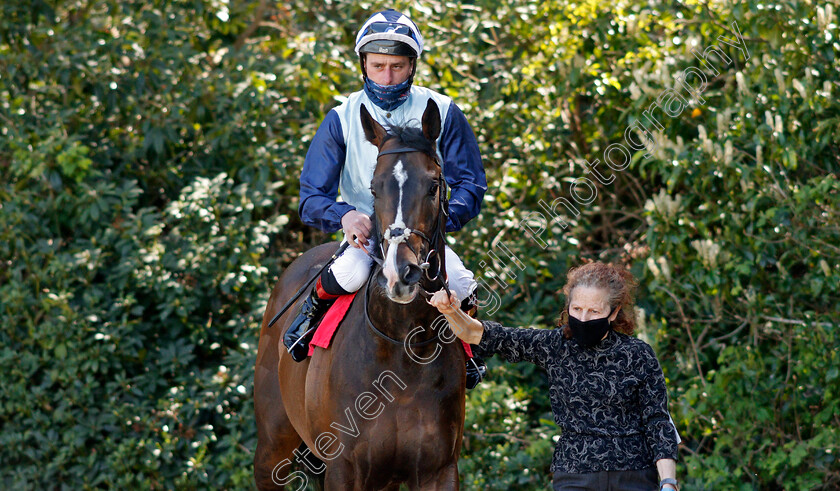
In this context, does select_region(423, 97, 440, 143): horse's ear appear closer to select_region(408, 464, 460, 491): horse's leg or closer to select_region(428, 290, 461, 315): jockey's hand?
select_region(428, 290, 461, 315): jockey's hand

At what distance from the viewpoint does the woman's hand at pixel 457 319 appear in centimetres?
320

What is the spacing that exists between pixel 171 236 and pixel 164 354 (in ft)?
3.06

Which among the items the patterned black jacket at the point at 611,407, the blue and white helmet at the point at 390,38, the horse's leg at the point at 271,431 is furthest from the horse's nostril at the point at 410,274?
the horse's leg at the point at 271,431

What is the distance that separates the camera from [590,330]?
332 centimetres

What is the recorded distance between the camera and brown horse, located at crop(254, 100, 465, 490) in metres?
3.16

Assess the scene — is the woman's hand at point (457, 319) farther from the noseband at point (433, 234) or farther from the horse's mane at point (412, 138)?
the horse's mane at point (412, 138)

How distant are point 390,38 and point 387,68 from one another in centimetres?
12

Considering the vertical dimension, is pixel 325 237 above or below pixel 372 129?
above

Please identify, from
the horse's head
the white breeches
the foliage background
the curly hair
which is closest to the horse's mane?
the horse's head

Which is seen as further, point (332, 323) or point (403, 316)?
point (332, 323)

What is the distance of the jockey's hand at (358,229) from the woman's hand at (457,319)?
328mm

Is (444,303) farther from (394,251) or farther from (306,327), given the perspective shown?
(306,327)

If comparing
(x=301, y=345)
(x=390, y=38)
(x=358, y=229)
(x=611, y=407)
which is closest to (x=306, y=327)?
(x=301, y=345)

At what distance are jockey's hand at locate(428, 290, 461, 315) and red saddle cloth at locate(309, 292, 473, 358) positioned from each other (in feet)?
1.56
